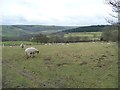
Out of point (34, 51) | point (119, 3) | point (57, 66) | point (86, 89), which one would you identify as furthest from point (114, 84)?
point (34, 51)

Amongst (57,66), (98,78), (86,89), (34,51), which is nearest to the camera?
(86,89)

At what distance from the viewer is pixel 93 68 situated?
1021 inches

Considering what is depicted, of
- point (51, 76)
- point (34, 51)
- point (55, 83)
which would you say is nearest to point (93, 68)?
point (51, 76)

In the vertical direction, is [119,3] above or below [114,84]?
above

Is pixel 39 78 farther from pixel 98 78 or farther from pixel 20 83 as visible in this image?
pixel 98 78

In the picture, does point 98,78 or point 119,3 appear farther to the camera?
point 98,78

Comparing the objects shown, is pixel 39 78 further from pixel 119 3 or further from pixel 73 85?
pixel 119 3

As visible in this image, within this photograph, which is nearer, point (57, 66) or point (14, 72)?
point (14, 72)

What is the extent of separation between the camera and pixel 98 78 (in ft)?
71.5

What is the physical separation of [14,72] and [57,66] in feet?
15.1

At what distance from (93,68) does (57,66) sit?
12.6 ft

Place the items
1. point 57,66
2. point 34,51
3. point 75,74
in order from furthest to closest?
1. point 34,51
2. point 57,66
3. point 75,74

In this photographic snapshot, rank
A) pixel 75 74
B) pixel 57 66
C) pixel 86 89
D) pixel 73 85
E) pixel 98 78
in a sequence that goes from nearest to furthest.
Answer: pixel 86 89 → pixel 73 85 → pixel 98 78 → pixel 75 74 → pixel 57 66

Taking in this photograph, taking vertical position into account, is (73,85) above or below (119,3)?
below
